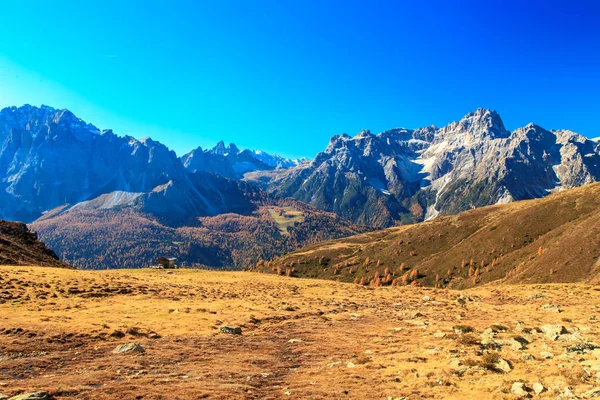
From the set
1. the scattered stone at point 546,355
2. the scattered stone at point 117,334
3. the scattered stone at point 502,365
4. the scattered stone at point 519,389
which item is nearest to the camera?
the scattered stone at point 519,389

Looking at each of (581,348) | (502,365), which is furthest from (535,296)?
(502,365)

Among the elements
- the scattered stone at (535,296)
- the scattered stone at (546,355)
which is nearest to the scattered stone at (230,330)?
the scattered stone at (546,355)

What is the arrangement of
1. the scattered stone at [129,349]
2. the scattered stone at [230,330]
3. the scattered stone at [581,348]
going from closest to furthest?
the scattered stone at [581,348] → the scattered stone at [129,349] → the scattered stone at [230,330]

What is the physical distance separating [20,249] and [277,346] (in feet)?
296

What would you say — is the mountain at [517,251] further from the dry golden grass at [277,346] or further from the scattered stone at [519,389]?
the scattered stone at [519,389]

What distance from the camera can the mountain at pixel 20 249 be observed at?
78.6m

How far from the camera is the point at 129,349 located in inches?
1046

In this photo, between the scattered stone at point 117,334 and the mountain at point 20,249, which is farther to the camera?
the mountain at point 20,249

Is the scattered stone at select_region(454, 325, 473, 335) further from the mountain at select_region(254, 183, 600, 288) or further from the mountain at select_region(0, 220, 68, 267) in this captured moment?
the mountain at select_region(0, 220, 68, 267)

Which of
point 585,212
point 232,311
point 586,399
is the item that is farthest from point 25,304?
point 585,212

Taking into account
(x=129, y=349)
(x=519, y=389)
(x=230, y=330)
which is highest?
(x=519, y=389)

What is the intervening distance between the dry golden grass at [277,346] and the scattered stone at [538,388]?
31cm

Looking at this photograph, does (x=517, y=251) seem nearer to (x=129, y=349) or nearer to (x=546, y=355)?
(x=546, y=355)

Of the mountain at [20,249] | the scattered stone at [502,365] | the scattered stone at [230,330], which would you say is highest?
the mountain at [20,249]
